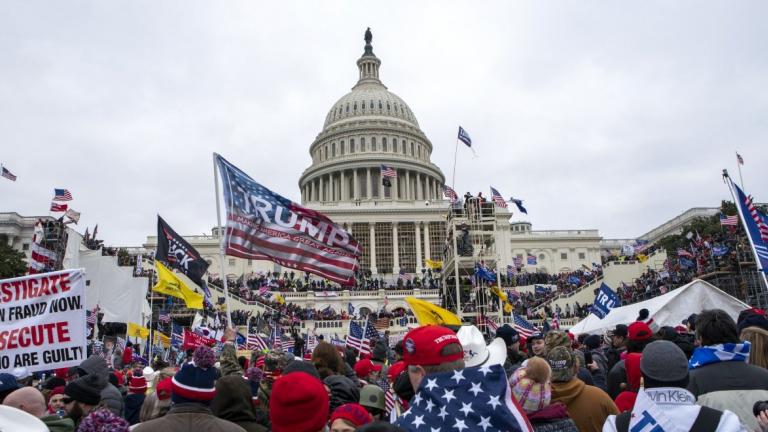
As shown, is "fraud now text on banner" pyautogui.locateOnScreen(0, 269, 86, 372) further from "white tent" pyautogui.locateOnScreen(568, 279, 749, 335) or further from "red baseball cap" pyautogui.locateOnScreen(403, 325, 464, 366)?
"white tent" pyautogui.locateOnScreen(568, 279, 749, 335)

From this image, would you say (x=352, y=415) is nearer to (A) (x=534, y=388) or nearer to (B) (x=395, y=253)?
(A) (x=534, y=388)

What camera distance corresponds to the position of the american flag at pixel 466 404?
3.22m

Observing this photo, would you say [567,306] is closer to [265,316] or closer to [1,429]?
[265,316]

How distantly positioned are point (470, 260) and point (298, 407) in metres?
31.6

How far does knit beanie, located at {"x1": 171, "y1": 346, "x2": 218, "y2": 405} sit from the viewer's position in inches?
157

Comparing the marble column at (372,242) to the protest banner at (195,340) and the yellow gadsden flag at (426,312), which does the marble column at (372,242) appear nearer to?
the protest banner at (195,340)

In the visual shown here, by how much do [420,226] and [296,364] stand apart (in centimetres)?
7019

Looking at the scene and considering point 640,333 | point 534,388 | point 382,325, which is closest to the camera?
point 534,388

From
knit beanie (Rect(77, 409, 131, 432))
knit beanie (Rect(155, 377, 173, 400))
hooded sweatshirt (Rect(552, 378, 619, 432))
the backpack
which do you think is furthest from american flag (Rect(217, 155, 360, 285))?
the backpack

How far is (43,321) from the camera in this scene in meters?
7.05

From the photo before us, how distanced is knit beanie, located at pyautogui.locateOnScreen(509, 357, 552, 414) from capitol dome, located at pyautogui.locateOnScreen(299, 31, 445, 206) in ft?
265

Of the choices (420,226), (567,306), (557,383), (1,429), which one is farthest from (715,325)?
(420,226)

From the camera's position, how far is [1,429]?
2986 mm

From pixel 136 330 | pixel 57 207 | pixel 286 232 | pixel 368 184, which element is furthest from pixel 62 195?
pixel 368 184
